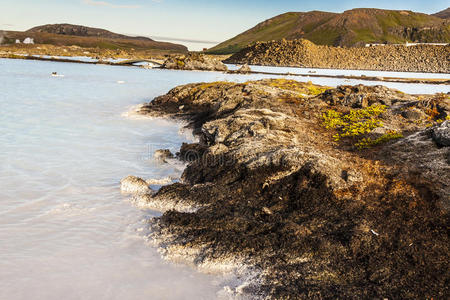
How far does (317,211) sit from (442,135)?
15.5 ft

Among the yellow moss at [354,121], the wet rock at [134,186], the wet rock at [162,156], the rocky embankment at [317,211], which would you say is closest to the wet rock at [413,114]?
the yellow moss at [354,121]

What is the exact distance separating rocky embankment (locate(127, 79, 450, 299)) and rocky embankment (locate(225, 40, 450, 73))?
9925 cm

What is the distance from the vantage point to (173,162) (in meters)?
11.9

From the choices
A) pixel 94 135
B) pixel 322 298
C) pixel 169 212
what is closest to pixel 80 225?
pixel 169 212

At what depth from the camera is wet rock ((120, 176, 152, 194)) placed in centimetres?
871

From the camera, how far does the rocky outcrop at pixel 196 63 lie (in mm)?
78188

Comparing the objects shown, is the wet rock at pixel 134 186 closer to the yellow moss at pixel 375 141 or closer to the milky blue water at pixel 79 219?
the milky blue water at pixel 79 219

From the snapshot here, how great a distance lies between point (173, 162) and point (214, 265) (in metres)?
6.86

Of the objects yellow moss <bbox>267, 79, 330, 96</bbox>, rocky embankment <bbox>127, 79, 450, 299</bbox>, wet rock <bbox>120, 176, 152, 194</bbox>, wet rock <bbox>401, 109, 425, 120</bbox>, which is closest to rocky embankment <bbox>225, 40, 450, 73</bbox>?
yellow moss <bbox>267, 79, 330, 96</bbox>

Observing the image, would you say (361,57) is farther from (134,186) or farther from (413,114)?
(134,186)

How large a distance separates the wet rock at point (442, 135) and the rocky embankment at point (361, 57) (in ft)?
325

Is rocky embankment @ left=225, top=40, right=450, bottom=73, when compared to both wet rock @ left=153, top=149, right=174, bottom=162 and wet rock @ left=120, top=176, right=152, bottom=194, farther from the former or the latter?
wet rock @ left=120, top=176, right=152, bottom=194

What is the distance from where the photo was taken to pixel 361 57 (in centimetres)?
10519

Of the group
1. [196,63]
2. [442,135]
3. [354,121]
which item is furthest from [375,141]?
[196,63]
